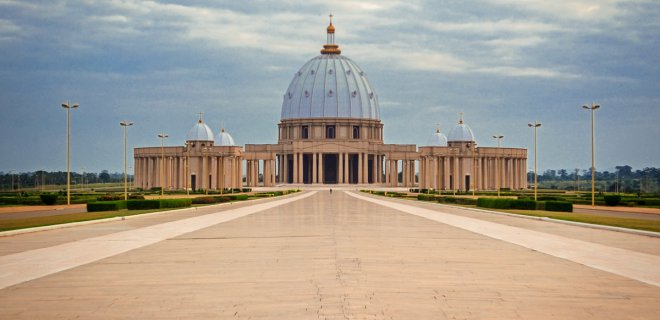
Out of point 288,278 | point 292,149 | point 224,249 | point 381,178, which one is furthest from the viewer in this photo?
point 381,178

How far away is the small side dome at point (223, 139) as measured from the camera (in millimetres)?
137000

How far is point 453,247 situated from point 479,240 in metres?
2.90

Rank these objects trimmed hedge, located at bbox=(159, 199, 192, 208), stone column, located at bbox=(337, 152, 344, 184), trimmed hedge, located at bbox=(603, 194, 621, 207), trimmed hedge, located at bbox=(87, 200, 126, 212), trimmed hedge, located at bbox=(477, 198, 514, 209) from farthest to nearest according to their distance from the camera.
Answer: stone column, located at bbox=(337, 152, 344, 184) → trimmed hedge, located at bbox=(603, 194, 621, 207) → trimmed hedge, located at bbox=(477, 198, 514, 209) → trimmed hedge, located at bbox=(159, 199, 192, 208) → trimmed hedge, located at bbox=(87, 200, 126, 212)

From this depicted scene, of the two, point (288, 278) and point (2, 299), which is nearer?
point (2, 299)

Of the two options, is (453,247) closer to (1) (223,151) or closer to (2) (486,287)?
(2) (486,287)

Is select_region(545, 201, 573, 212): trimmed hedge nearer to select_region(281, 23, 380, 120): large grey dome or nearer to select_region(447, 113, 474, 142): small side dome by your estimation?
select_region(447, 113, 474, 142): small side dome

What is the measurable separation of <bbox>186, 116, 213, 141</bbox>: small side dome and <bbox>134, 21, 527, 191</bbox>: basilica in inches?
7.2

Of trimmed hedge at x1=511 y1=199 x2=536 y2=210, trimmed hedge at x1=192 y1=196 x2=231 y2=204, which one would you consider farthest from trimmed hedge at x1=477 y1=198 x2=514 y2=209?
trimmed hedge at x1=192 y1=196 x2=231 y2=204

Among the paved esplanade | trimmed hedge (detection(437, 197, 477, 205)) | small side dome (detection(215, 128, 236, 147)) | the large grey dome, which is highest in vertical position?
the large grey dome

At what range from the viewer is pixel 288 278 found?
1346 centimetres

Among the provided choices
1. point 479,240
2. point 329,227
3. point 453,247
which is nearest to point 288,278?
point 453,247

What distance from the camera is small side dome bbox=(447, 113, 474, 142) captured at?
5315 inches

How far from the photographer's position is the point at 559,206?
142 feet

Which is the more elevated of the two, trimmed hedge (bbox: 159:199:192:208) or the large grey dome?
the large grey dome
